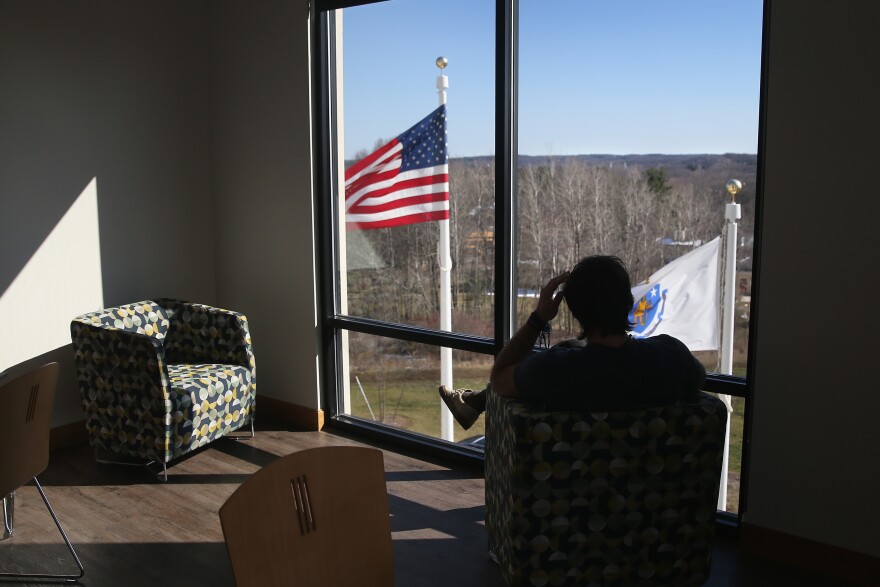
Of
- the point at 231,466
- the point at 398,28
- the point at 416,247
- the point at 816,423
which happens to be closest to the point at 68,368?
the point at 231,466

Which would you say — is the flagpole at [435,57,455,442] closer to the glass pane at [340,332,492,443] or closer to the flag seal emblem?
the glass pane at [340,332,492,443]

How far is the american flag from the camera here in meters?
4.24

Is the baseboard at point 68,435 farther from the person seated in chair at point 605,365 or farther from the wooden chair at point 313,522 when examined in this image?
the wooden chair at point 313,522

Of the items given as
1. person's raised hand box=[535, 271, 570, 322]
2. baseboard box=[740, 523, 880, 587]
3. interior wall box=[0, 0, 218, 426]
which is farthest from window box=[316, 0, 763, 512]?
interior wall box=[0, 0, 218, 426]

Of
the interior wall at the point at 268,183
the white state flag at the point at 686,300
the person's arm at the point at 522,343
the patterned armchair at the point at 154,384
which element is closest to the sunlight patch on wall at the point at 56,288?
the patterned armchair at the point at 154,384

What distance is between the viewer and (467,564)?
3244 mm

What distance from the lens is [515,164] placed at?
→ 12.9 feet

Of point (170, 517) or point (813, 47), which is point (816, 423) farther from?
point (170, 517)

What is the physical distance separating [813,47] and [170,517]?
3.36 metres

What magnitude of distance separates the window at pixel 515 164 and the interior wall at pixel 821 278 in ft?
0.58

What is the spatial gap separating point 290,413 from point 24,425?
241 centimetres

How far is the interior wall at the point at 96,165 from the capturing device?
4.28 metres

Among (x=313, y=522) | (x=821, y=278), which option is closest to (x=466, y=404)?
(x=821, y=278)

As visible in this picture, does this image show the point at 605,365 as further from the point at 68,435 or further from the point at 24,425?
the point at 68,435
